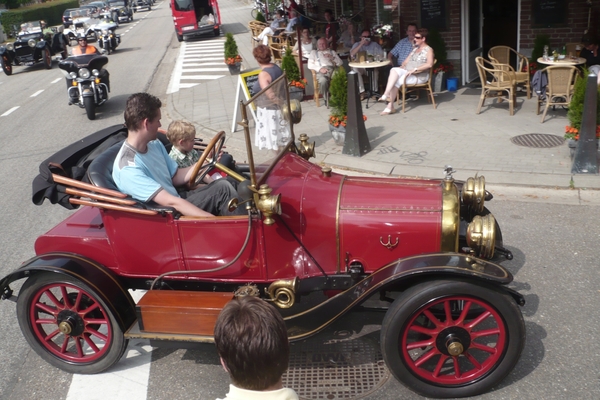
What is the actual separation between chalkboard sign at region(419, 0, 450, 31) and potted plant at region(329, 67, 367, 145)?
3.77 m

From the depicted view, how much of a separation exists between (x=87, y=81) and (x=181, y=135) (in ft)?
28.6

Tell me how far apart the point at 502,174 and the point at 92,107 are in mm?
8463

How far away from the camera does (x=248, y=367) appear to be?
1.84 meters

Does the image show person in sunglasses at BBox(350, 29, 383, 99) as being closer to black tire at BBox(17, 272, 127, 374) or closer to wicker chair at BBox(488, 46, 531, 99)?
wicker chair at BBox(488, 46, 531, 99)

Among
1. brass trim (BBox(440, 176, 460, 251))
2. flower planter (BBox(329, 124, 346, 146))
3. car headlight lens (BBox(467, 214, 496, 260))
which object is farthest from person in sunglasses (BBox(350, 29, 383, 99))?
car headlight lens (BBox(467, 214, 496, 260))

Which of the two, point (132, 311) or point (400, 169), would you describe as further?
point (400, 169)

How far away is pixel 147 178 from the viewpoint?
3.99 m

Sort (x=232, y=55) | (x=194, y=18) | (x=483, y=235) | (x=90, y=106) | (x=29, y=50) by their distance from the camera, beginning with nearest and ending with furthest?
1. (x=483, y=235)
2. (x=90, y=106)
3. (x=232, y=55)
4. (x=29, y=50)
5. (x=194, y=18)

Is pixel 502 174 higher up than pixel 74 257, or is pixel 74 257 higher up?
pixel 74 257

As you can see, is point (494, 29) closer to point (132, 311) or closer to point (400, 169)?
point (400, 169)

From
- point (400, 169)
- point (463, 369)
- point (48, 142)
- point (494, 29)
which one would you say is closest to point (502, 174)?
point (400, 169)

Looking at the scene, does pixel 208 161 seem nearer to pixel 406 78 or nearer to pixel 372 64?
pixel 406 78

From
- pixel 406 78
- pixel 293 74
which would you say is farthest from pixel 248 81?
pixel 406 78

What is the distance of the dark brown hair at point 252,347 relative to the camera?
1.84 metres
